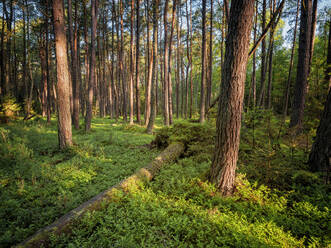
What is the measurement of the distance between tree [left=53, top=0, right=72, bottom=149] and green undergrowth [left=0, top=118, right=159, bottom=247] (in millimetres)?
817

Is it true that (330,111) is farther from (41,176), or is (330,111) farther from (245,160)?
(41,176)

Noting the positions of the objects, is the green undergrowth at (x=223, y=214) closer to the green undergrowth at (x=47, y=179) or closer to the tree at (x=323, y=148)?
the tree at (x=323, y=148)

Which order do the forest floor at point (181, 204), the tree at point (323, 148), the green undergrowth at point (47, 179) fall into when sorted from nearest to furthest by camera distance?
Answer: the forest floor at point (181, 204)
the green undergrowth at point (47, 179)
the tree at point (323, 148)

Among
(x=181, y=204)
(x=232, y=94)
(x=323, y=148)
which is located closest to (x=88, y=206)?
(x=181, y=204)

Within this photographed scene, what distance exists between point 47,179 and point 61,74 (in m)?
4.33

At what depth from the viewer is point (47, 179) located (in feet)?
13.1

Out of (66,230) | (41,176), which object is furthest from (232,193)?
(41,176)

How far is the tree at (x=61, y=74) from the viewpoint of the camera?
5.86m

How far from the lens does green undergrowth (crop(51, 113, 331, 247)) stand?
86.3 inches

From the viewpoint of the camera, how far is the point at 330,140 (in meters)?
3.22

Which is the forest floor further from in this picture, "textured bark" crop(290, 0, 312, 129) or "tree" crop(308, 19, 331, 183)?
"textured bark" crop(290, 0, 312, 129)

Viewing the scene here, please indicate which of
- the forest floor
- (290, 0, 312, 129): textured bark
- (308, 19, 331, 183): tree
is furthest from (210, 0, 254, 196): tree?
(290, 0, 312, 129): textured bark

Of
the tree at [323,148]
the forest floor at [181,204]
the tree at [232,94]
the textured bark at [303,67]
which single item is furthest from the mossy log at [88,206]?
the textured bark at [303,67]

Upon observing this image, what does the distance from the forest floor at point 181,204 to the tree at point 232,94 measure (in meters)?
0.45
